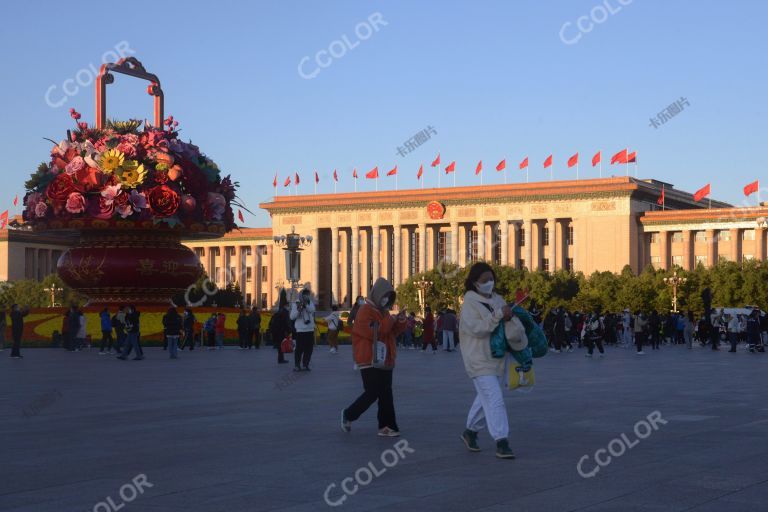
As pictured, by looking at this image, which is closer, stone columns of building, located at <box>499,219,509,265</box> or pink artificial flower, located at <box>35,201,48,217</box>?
pink artificial flower, located at <box>35,201,48,217</box>

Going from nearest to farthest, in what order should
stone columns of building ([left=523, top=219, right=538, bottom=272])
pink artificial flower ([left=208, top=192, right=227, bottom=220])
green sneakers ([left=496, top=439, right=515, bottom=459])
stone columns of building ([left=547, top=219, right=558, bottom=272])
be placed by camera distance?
green sneakers ([left=496, top=439, right=515, bottom=459])
pink artificial flower ([left=208, top=192, right=227, bottom=220])
stone columns of building ([left=547, top=219, right=558, bottom=272])
stone columns of building ([left=523, top=219, right=538, bottom=272])

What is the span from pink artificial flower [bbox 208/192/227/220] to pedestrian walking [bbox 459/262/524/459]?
30.1 m

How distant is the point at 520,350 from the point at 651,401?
5.90m

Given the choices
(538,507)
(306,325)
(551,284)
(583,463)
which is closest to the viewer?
(538,507)

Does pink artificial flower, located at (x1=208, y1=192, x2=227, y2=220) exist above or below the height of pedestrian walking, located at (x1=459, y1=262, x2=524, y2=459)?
above

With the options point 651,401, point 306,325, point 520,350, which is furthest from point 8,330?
point 520,350

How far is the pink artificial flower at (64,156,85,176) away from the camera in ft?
121

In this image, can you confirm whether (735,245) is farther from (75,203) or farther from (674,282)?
(75,203)

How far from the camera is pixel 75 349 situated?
3525cm

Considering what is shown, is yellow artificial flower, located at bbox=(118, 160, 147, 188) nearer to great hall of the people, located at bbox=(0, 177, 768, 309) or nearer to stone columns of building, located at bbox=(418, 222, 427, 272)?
great hall of the people, located at bbox=(0, 177, 768, 309)

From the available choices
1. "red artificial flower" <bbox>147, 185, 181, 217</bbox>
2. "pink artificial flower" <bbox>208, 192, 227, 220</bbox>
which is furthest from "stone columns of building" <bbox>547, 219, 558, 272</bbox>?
"red artificial flower" <bbox>147, 185, 181, 217</bbox>

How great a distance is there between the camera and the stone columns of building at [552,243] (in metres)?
100

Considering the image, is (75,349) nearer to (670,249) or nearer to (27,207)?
(27,207)

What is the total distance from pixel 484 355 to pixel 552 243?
92880mm
